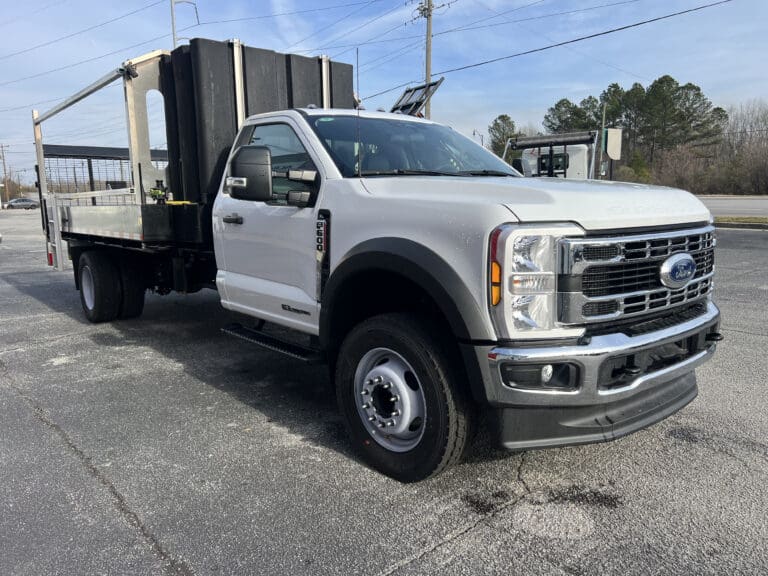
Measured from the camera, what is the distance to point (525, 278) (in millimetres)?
2619

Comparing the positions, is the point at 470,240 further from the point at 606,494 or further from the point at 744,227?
the point at 744,227

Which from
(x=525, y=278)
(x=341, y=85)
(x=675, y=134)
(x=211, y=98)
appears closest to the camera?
(x=525, y=278)

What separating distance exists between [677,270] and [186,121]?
4456mm

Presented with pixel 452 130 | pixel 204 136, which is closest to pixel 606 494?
pixel 452 130

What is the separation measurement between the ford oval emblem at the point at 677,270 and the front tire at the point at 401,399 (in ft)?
3.70

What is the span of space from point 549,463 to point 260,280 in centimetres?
238

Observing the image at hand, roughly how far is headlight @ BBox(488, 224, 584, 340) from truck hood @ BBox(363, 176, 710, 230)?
8 centimetres

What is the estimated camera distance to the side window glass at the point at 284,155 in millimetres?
4066

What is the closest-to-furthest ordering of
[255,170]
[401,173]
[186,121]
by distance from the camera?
[255,170] < [401,173] < [186,121]

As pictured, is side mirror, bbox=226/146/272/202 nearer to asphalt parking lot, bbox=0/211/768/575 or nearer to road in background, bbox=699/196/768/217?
asphalt parking lot, bbox=0/211/768/575

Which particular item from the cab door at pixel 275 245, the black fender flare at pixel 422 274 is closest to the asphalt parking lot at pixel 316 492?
the cab door at pixel 275 245

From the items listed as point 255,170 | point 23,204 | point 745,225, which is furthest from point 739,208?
point 23,204

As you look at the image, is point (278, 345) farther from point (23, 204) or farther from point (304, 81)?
point (23, 204)

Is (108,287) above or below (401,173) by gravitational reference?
below
